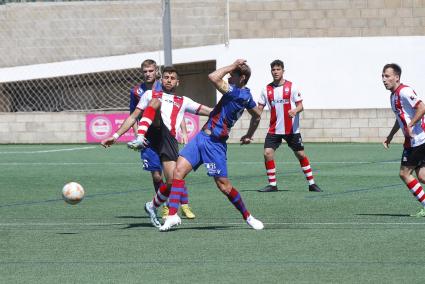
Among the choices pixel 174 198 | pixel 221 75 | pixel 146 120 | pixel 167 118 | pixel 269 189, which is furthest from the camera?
pixel 269 189

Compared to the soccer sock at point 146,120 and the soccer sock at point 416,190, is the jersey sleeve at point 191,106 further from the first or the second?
the soccer sock at point 416,190

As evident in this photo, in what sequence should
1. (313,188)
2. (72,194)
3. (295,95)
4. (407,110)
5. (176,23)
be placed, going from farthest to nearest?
(176,23) < (295,95) < (313,188) < (407,110) < (72,194)

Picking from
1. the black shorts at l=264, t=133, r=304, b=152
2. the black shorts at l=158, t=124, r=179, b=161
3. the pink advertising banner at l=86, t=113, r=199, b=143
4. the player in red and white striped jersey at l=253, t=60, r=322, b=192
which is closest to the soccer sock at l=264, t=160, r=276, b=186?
the player in red and white striped jersey at l=253, t=60, r=322, b=192

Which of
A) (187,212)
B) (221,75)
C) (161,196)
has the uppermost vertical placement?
(221,75)

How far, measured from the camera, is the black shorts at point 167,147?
11977mm

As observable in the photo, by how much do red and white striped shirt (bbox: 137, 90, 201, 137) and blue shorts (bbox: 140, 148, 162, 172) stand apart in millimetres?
490

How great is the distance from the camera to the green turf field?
842cm

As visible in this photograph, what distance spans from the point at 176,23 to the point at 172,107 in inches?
836

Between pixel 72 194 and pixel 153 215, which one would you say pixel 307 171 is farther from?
pixel 72 194

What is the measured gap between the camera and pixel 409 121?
40.0ft

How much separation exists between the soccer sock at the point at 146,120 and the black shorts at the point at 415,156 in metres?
3.06

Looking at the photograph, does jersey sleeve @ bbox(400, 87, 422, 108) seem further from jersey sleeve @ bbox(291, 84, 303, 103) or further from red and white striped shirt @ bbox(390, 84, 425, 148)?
jersey sleeve @ bbox(291, 84, 303, 103)

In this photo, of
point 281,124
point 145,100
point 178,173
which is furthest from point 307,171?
point 178,173

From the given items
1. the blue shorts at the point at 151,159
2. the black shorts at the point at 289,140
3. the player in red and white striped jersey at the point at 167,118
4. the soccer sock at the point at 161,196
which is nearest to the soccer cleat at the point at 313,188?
the black shorts at the point at 289,140
